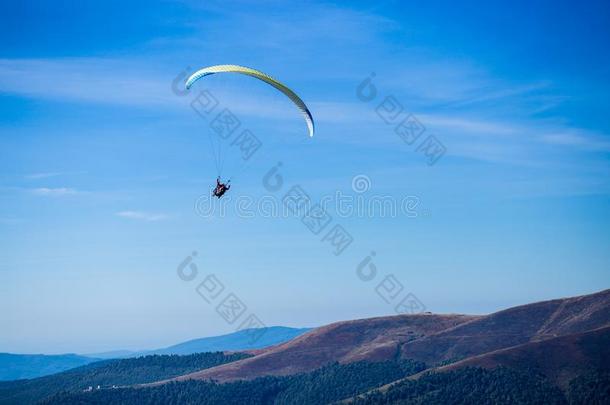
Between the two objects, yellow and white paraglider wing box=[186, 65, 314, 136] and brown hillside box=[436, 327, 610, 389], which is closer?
yellow and white paraglider wing box=[186, 65, 314, 136]

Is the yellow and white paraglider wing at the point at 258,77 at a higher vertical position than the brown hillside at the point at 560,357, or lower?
higher

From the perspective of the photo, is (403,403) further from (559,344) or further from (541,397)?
(559,344)

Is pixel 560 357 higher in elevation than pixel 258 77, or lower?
lower

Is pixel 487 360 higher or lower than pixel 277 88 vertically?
lower

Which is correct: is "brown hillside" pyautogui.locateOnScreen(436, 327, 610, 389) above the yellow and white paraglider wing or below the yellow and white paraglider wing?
below

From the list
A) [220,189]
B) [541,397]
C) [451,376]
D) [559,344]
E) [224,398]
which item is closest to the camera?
[220,189]

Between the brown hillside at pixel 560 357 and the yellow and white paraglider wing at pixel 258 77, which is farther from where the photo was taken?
the brown hillside at pixel 560 357

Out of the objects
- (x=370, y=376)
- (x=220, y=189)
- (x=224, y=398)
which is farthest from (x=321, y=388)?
(x=220, y=189)

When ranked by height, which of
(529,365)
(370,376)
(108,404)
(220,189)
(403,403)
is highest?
(108,404)
